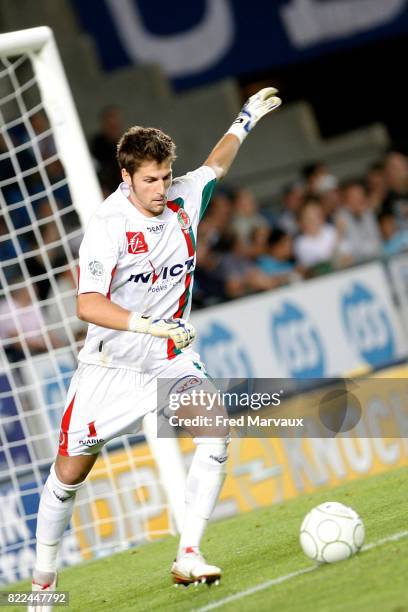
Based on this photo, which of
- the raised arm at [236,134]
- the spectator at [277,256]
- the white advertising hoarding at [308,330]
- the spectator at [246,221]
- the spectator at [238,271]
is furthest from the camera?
the spectator at [246,221]

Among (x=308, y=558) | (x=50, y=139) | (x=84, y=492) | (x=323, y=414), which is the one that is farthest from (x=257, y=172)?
(x=308, y=558)

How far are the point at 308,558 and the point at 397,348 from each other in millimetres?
6174

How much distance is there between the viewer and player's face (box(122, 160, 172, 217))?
614 cm

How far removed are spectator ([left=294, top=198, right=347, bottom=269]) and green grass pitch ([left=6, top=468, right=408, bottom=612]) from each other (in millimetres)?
4997

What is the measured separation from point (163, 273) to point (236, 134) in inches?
46.8

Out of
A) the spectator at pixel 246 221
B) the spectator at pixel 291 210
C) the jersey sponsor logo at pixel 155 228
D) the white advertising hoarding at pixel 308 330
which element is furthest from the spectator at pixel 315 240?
the jersey sponsor logo at pixel 155 228

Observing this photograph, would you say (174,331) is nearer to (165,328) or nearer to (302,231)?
(165,328)

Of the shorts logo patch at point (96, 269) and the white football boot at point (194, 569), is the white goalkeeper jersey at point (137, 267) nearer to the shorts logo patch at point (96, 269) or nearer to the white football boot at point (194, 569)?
the shorts logo patch at point (96, 269)

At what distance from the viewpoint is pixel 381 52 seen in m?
19.3

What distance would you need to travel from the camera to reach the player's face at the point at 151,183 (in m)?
6.14

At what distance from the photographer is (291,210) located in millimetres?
15289

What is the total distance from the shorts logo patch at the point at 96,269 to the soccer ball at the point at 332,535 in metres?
1.56

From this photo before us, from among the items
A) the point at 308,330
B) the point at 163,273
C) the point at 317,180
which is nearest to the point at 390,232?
the point at 317,180

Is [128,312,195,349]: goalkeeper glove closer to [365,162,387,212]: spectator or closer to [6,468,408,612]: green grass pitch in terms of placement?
[6,468,408,612]: green grass pitch
